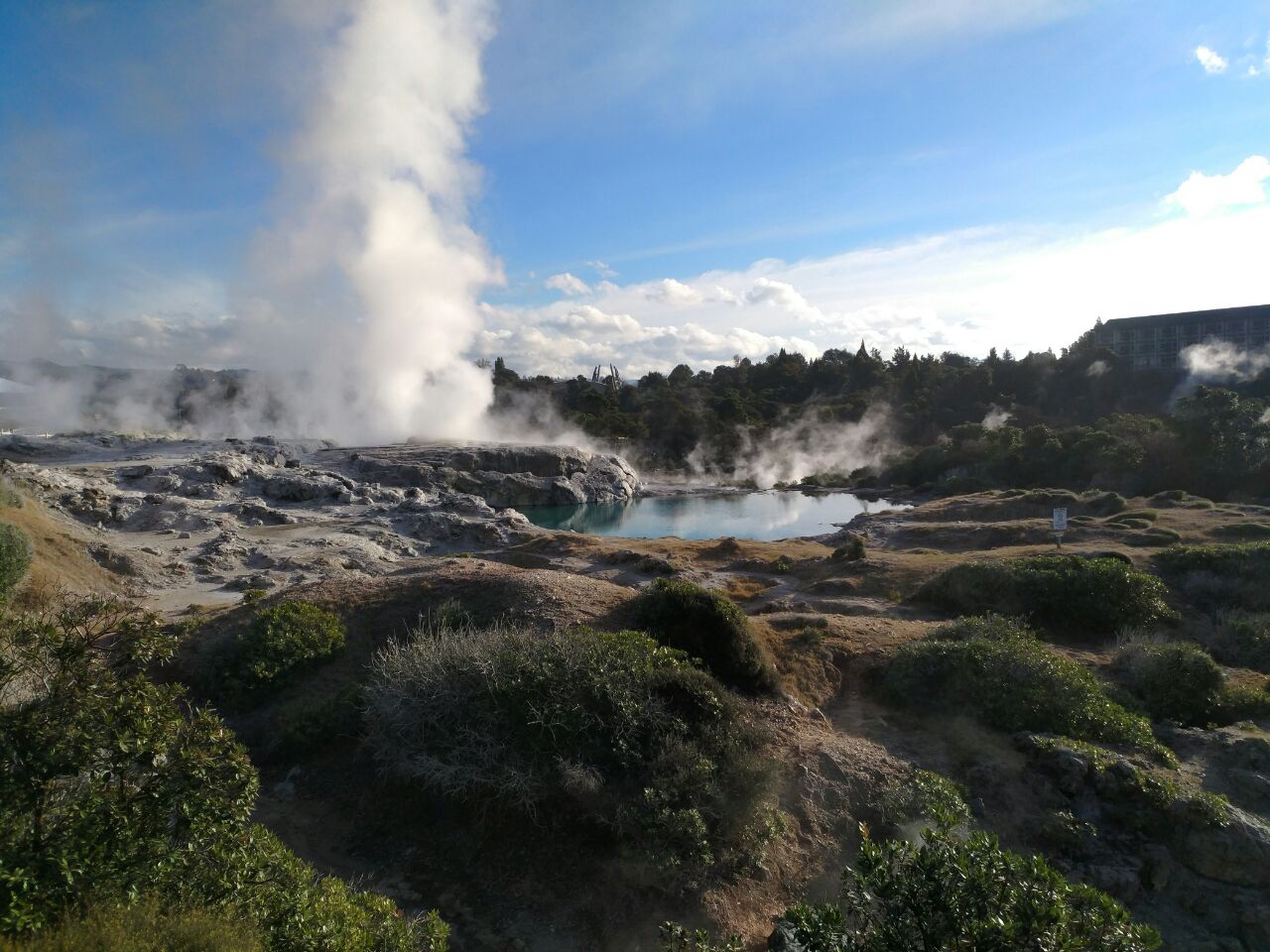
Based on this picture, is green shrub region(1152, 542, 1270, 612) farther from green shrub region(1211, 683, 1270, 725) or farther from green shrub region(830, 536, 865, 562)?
green shrub region(830, 536, 865, 562)

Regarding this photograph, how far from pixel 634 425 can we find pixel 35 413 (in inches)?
1813

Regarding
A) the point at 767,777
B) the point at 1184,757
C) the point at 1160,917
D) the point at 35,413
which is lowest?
the point at 1160,917

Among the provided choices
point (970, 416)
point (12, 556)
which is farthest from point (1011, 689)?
point (970, 416)

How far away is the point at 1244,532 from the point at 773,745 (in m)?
20.3

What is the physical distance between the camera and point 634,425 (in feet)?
236

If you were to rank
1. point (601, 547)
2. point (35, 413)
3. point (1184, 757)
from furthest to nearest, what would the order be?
point (35, 413) → point (601, 547) → point (1184, 757)

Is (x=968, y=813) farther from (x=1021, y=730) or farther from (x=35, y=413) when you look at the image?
(x=35, y=413)

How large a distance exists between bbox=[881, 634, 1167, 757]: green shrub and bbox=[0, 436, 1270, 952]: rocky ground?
1.12 ft

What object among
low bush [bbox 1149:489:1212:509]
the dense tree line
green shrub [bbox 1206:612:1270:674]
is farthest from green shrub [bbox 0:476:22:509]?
the dense tree line

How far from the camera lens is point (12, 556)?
13.2m

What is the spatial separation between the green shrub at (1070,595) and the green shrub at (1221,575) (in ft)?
4.45

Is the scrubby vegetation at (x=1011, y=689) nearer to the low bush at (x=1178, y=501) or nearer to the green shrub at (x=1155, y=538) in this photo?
the green shrub at (x=1155, y=538)

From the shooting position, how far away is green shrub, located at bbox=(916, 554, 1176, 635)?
12680 millimetres

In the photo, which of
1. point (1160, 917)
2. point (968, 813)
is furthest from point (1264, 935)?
point (968, 813)
